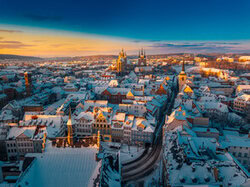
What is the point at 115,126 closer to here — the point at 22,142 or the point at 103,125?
the point at 103,125

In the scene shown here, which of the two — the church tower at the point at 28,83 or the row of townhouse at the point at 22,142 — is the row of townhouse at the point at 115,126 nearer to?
the row of townhouse at the point at 22,142

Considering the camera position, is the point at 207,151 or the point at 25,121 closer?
the point at 207,151

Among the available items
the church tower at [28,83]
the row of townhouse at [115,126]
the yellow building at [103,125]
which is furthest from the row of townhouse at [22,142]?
the church tower at [28,83]

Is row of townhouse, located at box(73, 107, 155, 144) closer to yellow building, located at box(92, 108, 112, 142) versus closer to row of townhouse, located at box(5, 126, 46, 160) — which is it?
yellow building, located at box(92, 108, 112, 142)

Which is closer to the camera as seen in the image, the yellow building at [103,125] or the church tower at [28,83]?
the yellow building at [103,125]

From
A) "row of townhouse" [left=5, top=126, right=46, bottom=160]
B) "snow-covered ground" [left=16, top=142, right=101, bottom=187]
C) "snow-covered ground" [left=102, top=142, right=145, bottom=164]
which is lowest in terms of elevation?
"snow-covered ground" [left=102, top=142, right=145, bottom=164]

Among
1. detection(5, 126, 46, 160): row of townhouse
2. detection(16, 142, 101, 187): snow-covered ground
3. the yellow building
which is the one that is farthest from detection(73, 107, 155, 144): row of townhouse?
detection(16, 142, 101, 187): snow-covered ground

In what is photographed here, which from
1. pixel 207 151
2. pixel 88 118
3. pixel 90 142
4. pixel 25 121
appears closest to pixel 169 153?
pixel 207 151

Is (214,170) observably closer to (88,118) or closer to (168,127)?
(168,127)

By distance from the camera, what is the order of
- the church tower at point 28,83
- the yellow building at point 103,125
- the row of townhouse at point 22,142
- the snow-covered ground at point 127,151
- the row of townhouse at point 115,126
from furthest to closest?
the church tower at point 28,83 < the yellow building at point 103,125 < the row of townhouse at point 115,126 < the snow-covered ground at point 127,151 < the row of townhouse at point 22,142

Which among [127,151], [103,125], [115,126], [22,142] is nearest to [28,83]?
[22,142]

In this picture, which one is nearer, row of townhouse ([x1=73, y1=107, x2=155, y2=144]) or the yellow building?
row of townhouse ([x1=73, y1=107, x2=155, y2=144])
